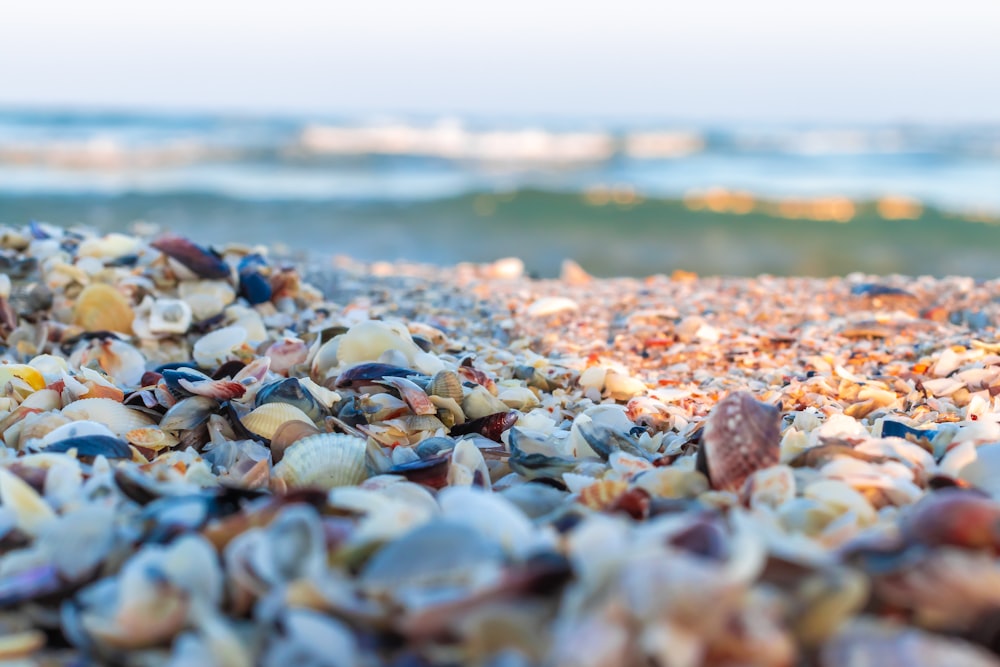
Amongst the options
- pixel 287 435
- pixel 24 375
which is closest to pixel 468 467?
pixel 287 435

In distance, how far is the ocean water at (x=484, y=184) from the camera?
25.2ft

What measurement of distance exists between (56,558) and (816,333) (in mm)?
2519

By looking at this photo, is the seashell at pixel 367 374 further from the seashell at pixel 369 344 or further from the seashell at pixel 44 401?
the seashell at pixel 44 401

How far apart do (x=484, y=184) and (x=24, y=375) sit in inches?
373

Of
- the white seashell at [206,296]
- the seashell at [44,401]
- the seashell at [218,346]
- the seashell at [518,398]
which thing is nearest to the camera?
the seashell at [44,401]

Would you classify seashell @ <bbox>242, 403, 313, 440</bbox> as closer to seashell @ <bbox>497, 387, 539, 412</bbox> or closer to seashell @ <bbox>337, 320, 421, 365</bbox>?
seashell @ <bbox>337, 320, 421, 365</bbox>

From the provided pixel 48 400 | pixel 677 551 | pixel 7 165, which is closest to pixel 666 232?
pixel 48 400

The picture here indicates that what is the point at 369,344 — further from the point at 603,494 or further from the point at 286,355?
the point at 603,494

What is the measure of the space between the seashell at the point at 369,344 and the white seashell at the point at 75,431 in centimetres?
66

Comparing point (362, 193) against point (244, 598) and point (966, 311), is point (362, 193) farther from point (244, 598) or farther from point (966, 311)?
point (244, 598)

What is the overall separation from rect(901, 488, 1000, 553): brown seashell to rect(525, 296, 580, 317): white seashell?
224cm

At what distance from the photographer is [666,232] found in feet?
27.0

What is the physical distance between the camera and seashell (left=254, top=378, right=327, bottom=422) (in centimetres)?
189

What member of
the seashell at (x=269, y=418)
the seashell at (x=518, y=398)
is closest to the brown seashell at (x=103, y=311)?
the seashell at (x=269, y=418)
